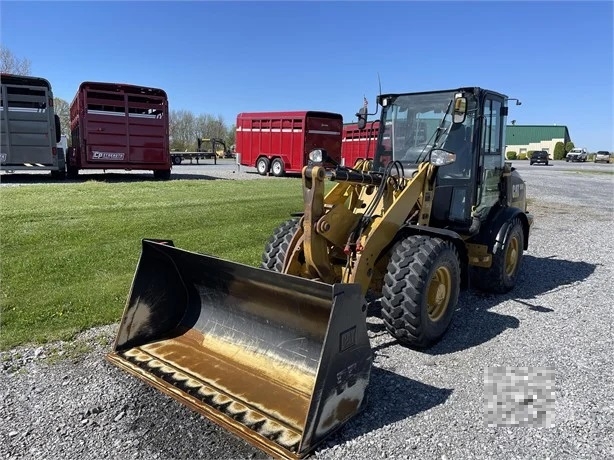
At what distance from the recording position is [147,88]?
Result: 1712 cm

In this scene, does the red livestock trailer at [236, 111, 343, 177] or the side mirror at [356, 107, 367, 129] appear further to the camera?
the red livestock trailer at [236, 111, 343, 177]

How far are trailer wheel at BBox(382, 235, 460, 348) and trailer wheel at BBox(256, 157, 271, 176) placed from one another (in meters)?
20.3

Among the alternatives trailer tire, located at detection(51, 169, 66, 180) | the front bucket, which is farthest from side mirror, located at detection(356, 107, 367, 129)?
trailer tire, located at detection(51, 169, 66, 180)

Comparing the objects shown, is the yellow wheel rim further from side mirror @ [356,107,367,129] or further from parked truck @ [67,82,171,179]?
parked truck @ [67,82,171,179]

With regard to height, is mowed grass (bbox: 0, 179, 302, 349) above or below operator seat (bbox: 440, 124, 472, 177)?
below

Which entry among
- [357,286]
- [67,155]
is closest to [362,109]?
[357,286]

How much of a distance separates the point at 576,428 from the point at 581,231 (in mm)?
9486

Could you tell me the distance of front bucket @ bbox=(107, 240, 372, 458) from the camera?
3.00 m

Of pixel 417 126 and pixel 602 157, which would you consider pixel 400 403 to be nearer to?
pixel 417 126

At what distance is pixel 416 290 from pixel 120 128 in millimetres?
15228

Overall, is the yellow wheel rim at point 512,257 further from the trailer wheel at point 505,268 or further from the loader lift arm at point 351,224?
the loader lift arm at point 351,224

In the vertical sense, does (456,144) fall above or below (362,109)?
below

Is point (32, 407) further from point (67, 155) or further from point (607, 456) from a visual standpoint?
point (67, 155)

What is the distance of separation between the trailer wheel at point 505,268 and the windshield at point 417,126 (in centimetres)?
140
